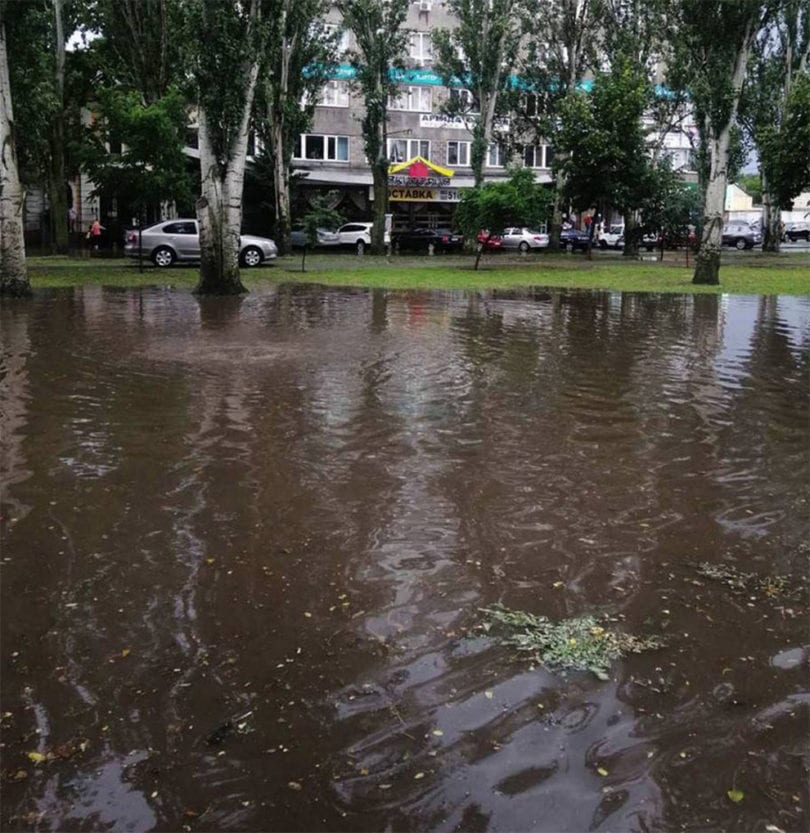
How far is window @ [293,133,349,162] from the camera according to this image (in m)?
49.2

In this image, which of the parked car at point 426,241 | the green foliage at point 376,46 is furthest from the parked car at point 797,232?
the green foliage at point 376,46

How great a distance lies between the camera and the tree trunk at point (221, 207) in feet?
64.8

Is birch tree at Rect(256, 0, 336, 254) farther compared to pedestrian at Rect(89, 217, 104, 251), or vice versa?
pedestrian at Rect(89, 217, 104, 251)

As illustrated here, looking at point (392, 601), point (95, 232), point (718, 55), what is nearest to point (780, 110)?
point (718, 55)

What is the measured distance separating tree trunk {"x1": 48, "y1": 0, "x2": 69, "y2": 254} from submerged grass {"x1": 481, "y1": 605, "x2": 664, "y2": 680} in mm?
31139

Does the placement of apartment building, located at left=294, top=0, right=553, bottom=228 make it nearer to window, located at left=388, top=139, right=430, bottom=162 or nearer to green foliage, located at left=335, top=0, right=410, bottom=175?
window, located at left=388, top=139, right=430, bottom=162

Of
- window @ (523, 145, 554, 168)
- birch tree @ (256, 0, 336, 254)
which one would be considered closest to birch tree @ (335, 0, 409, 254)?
birch tree @ (256, 0, 336, 254)

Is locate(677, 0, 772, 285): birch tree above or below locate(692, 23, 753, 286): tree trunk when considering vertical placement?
above

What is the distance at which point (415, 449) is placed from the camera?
718cm

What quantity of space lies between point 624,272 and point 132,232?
16.7 m

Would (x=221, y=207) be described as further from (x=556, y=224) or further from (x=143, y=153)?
(x=556, y=224)

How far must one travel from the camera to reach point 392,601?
14.4 feet

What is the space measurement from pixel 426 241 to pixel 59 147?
62.0 feet

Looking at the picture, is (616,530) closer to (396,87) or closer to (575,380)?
(575,380)
